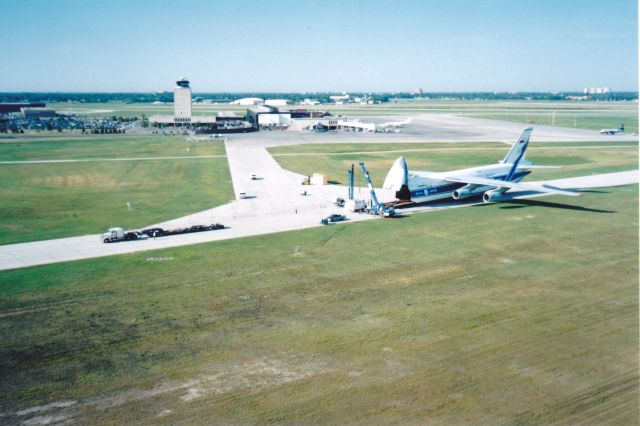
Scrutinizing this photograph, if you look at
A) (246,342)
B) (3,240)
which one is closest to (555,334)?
(246,342)

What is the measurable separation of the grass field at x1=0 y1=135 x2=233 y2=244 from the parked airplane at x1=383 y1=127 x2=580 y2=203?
24.5 meters

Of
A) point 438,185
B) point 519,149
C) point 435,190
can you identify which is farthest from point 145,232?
point 519,149

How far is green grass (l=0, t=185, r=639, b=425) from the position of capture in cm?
2316

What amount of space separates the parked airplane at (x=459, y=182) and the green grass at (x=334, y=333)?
1478 centimetres

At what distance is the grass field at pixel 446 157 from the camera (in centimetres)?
9269

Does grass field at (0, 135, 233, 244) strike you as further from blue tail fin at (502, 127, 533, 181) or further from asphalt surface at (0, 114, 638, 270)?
blue tail fin at (502, 127, 533, 181)

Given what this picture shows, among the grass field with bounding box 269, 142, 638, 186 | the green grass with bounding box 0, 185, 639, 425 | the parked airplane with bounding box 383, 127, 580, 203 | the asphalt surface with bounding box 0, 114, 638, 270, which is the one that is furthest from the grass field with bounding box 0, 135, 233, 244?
the parked airplane with bounding box 383, 127, 580, 203

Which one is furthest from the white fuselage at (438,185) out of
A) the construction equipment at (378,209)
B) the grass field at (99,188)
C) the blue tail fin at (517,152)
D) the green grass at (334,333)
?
the grass field at (99,188)

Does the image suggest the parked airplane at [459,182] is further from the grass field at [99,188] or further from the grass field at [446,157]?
the grass field at [99,188]

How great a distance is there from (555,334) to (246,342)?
18521 mm

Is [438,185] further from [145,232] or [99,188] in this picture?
[99,188]

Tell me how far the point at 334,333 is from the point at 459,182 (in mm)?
39922

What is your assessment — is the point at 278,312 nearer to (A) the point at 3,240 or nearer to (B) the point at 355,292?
(B) the point at 355,292

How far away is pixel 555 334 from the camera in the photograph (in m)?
29.7
